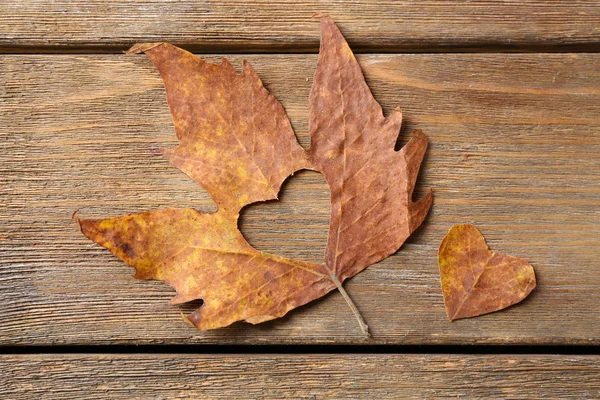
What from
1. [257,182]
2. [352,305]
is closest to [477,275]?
[352,305]

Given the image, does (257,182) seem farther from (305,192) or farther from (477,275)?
(477,275)

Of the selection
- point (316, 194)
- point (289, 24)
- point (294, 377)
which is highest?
point (289, 24)

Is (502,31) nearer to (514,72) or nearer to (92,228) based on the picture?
(514,72)

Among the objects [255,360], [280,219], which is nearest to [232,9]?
[280,219]

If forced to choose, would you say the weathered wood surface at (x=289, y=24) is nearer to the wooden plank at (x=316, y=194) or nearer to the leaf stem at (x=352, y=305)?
the wooden plank at (x=316, y=194)

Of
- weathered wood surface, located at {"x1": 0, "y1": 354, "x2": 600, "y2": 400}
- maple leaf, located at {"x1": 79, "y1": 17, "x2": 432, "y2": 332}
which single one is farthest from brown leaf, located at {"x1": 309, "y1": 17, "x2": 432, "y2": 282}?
weathered wood surface, located at {"x1": 0, "y1": 354, "x2": 600, "y2": 400}
